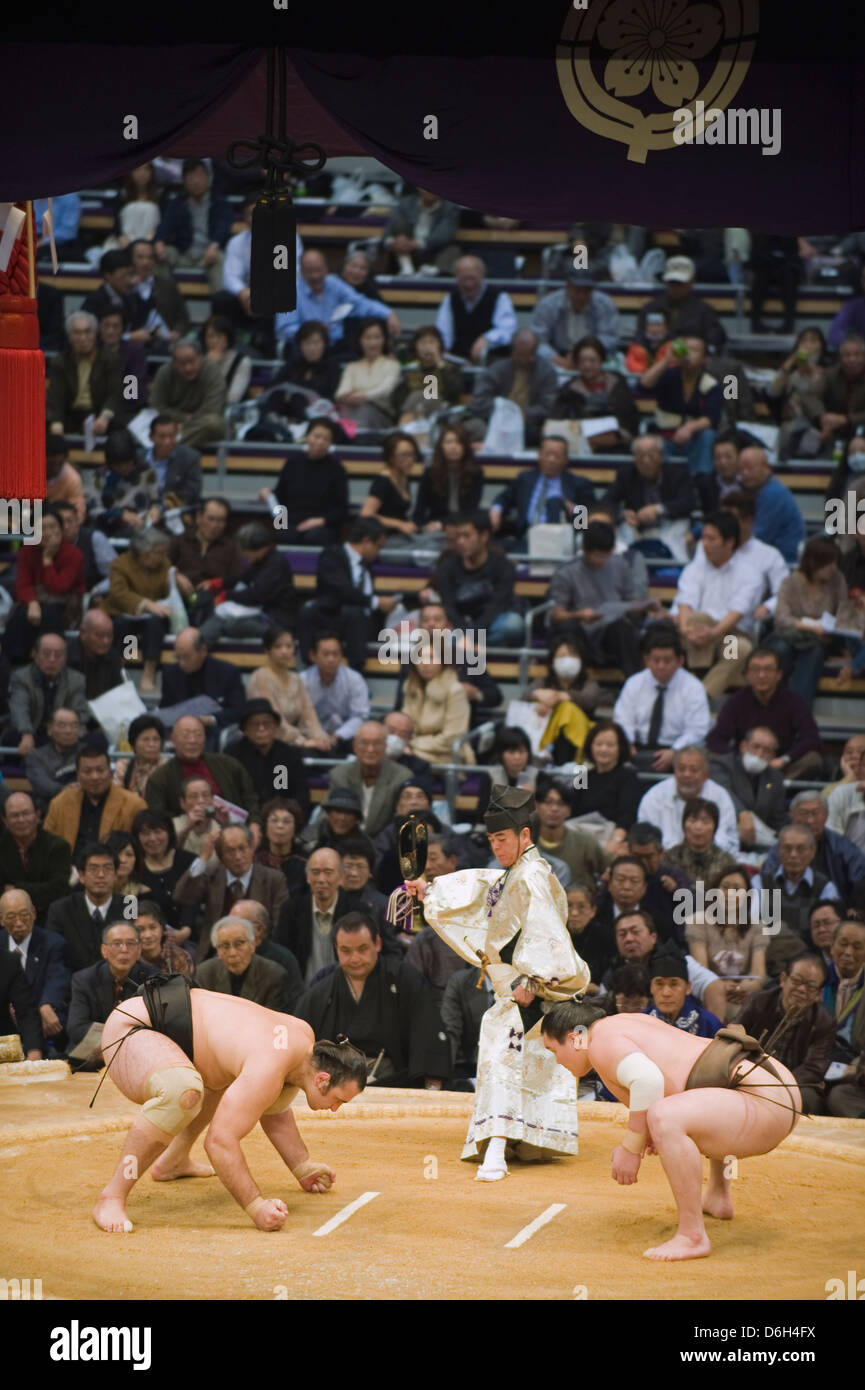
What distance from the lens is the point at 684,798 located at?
5.68 m

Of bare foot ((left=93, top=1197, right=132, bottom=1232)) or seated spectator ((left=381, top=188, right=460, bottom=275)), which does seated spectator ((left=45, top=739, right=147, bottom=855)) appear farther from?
seated spectator ((left=381, top=188, right=460, bottom=275))

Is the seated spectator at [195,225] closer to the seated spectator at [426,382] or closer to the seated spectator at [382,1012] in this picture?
the seated spectator at [426,382]

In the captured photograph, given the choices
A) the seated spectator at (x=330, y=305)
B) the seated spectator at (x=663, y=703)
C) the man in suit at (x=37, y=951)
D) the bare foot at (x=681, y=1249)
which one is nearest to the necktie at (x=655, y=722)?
the seated spectator at (x=663, y=703)

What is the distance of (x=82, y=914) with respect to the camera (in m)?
5.36

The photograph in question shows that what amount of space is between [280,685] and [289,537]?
37.2 inches

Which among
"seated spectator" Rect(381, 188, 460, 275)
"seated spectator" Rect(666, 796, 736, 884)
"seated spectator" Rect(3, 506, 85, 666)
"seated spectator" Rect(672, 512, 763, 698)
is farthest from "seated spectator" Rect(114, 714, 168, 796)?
"seated spectator" Rect(381, 188, 460, 275)

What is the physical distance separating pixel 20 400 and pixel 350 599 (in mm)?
2631

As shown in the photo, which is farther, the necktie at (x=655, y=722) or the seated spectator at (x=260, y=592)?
the seated spectator at (x=260, y=592)

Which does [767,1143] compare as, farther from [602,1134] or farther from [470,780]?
[470,780]

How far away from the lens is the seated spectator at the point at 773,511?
664 cm

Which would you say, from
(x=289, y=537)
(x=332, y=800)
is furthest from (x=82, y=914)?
(x=289, y=537)

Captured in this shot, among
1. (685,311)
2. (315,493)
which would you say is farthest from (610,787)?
(685,311)

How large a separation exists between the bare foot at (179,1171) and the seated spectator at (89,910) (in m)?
1.23

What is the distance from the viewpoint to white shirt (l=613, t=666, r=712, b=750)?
239 inches
